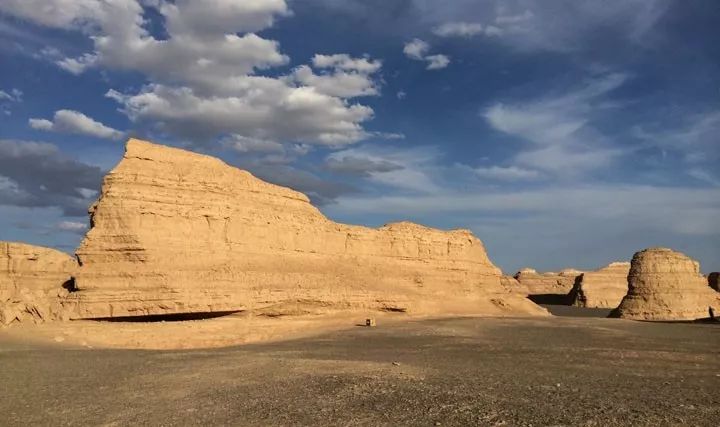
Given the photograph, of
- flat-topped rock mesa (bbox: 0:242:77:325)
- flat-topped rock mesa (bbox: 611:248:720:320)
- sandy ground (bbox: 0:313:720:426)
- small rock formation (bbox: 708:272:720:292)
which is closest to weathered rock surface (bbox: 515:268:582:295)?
small rock formation (bbox: 708:272:720:292)

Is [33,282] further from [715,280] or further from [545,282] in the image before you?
[545,282]

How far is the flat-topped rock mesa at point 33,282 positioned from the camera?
20.8m

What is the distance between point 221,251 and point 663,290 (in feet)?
99.9

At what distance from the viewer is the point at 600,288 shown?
69.1 meters

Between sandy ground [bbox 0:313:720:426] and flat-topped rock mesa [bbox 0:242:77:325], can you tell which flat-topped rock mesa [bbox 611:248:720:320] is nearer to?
sandy ground [bbox 0:313:720:426]

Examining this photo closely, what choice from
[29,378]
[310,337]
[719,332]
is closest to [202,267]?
[310,337]

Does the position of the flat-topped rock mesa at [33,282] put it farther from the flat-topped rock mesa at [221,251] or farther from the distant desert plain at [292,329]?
the flat-topped rock mesa at [221,251]

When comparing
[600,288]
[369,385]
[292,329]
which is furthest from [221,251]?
[600,288]

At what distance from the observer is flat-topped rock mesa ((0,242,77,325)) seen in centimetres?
2078

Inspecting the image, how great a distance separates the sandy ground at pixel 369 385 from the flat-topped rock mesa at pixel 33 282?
6.37ft

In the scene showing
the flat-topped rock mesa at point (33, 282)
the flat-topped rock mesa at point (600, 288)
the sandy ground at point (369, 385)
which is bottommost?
the sandy ground at point (369, 385)

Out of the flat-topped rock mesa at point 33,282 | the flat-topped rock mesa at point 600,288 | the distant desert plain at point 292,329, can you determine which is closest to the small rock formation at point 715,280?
the distant desert plain at point 292,329

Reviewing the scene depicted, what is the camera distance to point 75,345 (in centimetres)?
1925

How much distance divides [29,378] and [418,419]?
29.3 feet
